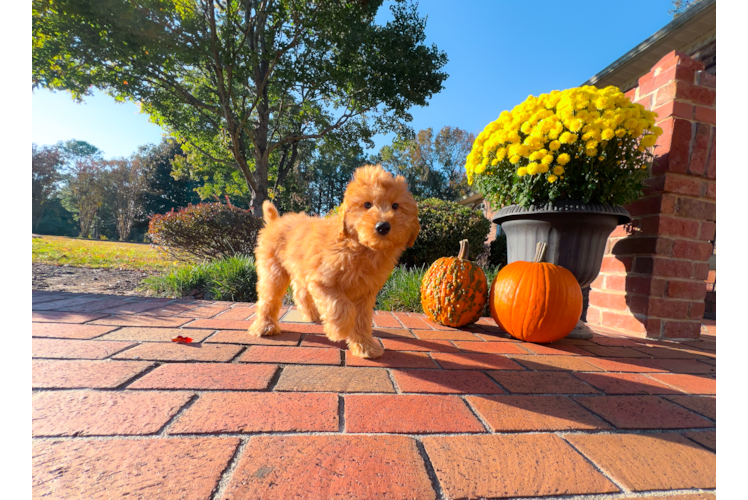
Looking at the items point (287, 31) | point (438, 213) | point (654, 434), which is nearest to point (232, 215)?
point (438, 213)

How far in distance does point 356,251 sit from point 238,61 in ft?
29.1

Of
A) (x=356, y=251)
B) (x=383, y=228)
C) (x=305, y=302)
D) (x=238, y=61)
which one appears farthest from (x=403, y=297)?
(x=238, y=61)

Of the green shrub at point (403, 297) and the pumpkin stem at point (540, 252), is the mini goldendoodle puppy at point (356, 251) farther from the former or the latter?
the green shrub at point (403, 297)

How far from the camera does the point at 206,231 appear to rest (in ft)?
Answer: 20.2

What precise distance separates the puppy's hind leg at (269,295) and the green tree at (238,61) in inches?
285

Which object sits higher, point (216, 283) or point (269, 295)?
point (269, 295)

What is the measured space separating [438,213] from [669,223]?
344 cm

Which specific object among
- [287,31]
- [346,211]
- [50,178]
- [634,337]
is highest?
[287,31]

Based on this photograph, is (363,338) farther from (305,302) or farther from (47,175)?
(47,175)

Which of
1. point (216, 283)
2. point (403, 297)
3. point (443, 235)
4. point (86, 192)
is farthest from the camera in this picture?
point (86, 192)

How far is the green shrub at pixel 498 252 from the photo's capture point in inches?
271

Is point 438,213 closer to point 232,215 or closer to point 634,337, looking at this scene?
point 634,337
